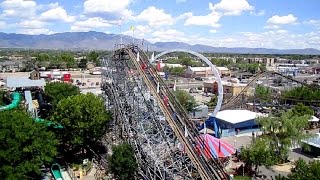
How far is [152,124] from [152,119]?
561mm

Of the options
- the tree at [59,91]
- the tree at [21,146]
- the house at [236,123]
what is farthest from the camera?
the tree at [59,91]

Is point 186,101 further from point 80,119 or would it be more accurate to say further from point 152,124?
point 152,124

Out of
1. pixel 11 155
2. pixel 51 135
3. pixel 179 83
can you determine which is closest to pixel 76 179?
pixel 51 135

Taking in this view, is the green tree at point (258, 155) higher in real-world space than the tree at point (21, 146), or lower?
lower

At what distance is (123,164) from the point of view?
95.7ft

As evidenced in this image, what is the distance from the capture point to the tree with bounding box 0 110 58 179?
2786 centimetres

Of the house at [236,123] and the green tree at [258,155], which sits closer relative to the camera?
the green tree at [258,155]

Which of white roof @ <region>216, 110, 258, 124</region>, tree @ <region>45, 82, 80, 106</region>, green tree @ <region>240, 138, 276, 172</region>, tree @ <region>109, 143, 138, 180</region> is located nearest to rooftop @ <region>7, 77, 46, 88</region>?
tree @ <region>45, 82, 80, 106</region>

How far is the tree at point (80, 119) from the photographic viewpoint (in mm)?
36656

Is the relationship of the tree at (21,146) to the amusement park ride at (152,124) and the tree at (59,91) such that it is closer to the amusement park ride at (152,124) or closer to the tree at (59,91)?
the amusement park ride at (152,124)

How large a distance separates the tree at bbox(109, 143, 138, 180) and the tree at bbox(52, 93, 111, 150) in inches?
309

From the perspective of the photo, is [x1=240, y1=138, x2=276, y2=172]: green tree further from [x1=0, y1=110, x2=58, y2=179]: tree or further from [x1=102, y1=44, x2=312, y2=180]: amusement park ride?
[x1=0, y1=110, x2=58, y2=179]: tree

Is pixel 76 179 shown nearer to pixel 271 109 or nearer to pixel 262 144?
pixel 262 144

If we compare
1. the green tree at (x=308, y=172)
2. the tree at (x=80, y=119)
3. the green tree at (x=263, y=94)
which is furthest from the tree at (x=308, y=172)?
the green tree at (x=263, y=94)
